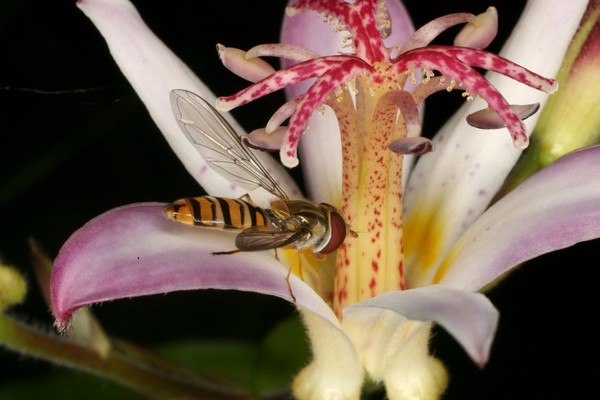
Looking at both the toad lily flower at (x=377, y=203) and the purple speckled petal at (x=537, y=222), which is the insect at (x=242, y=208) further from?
the purple speckled petal at (x=537, y=222)

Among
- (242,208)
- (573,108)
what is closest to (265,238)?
(242,208)

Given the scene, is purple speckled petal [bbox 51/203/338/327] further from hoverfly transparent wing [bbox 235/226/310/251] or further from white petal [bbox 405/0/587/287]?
white petal [bbox 405/0/587/287]

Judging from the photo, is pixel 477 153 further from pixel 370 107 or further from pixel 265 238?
pixel 265 238

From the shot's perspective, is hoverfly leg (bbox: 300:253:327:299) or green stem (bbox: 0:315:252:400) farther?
green stem (bbox: 0:315:252:400)

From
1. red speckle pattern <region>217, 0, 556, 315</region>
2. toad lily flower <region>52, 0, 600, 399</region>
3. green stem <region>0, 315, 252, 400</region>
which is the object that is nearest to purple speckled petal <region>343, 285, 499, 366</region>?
toad lily flower <region>52, 0, 600, 399</region>

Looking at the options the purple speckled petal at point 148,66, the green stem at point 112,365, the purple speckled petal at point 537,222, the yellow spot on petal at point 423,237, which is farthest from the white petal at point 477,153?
the green stem at point 112,365

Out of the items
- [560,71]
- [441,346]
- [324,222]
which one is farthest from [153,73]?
[441,346]

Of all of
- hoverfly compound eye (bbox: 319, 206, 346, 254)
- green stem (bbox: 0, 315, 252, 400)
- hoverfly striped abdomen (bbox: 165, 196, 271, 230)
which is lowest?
green stem (bbox: 0, 315, 252, 400)
